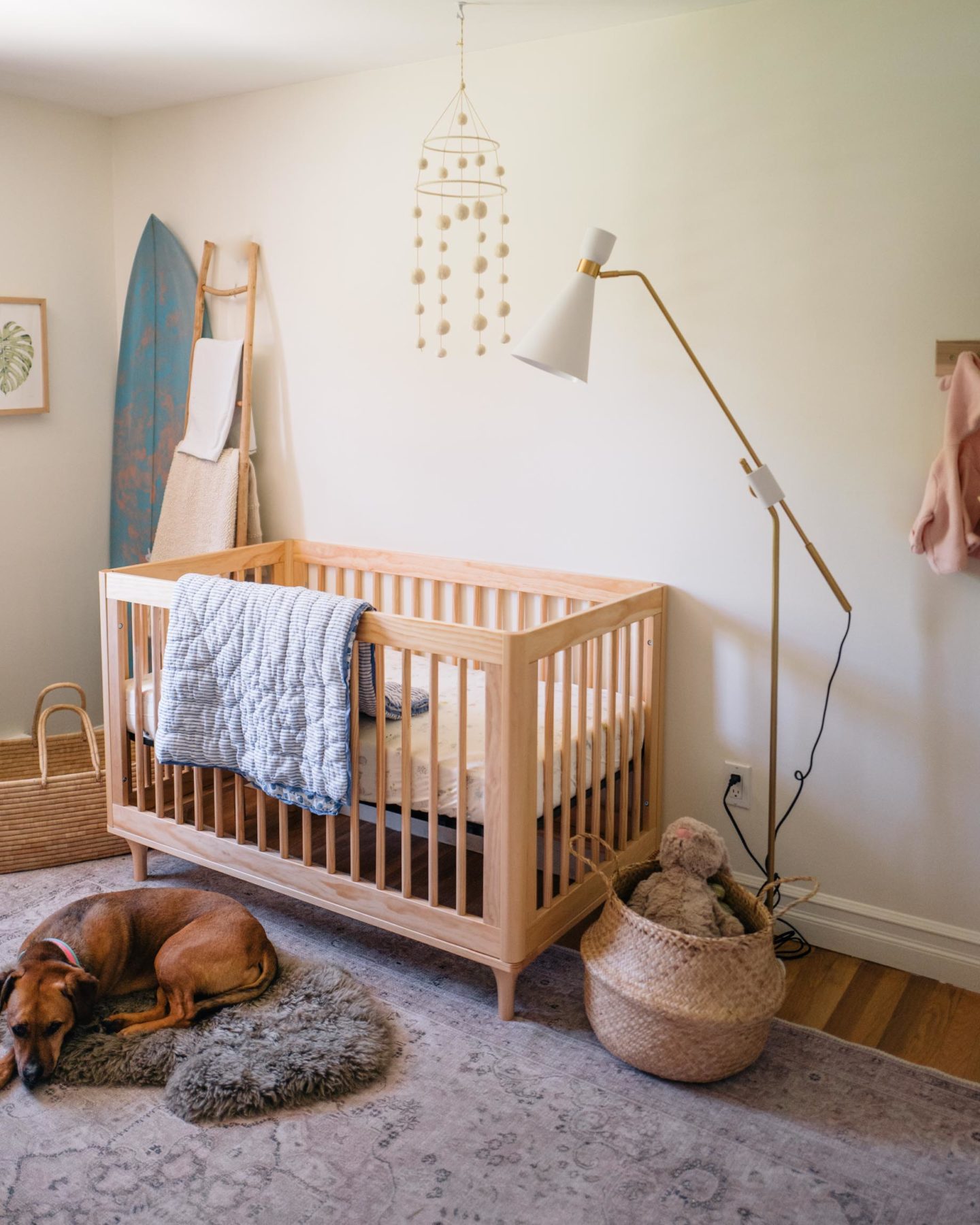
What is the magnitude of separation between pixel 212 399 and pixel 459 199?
1.02m

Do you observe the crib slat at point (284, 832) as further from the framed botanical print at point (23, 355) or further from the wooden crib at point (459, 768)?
the framed botanical print at point (23, 355)

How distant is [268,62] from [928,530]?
83.0 inches

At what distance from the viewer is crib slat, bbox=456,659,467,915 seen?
2.20 metres

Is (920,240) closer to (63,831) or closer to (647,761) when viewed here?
(647,761)

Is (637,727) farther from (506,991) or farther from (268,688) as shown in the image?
(268,688)

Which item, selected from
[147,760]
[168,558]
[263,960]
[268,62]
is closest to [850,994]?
[263,960]

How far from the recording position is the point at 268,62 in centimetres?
293

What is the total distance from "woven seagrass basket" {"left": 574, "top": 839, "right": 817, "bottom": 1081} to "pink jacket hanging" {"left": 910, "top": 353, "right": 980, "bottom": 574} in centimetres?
74

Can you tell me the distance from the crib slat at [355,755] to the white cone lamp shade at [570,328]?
72 centimetres

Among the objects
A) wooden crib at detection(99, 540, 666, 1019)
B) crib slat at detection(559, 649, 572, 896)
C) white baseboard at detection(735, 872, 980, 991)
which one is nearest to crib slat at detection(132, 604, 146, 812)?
wooden crib at detection(99, 540, 666, 1019)

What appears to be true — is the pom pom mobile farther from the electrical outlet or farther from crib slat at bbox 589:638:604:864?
the electrical outlet

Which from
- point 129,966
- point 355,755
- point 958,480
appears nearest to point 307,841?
point 355,755

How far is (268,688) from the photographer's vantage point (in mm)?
2406

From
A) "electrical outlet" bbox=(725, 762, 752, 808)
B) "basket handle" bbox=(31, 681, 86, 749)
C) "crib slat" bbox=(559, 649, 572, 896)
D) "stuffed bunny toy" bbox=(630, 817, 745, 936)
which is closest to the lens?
"stuffed bunny toy" bbox=(630, 817, 745, 936)
